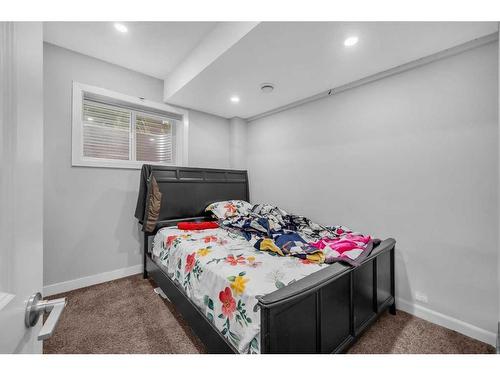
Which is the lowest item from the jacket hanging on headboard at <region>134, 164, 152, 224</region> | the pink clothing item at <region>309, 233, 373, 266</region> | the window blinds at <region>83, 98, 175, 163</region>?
the pink clothing item at <region>309, 233, 373, 266</region>

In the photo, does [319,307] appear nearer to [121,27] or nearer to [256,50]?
[256,50]

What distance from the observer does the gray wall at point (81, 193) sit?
2242mm

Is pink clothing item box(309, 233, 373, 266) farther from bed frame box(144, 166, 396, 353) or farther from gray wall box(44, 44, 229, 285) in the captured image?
gray wall box(44, 44, 229, 285)

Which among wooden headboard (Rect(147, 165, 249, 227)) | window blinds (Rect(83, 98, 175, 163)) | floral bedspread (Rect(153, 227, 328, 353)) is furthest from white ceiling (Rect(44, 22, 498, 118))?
floral bedspread (Rect(153, 227, 328, 353))

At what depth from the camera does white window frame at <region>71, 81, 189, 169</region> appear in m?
2.36

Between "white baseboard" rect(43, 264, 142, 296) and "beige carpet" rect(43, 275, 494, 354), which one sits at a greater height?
"white baseboard" rect(43, 264, 142, 296)

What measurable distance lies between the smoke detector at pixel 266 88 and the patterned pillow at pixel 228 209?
149cm

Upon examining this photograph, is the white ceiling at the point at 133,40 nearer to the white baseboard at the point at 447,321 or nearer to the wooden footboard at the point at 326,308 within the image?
the wooden footboard at the point at 326,308

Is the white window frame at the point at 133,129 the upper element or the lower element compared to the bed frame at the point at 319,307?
upper

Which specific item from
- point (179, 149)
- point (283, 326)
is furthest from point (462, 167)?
point (179, 149)

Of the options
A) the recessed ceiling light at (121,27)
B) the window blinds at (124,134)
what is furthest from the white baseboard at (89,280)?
the recessed ceiling light at (121,27)

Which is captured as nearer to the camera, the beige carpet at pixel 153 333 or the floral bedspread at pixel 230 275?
the floral bedspread at pixel 230 275

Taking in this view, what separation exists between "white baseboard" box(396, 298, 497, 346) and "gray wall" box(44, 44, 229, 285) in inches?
119
